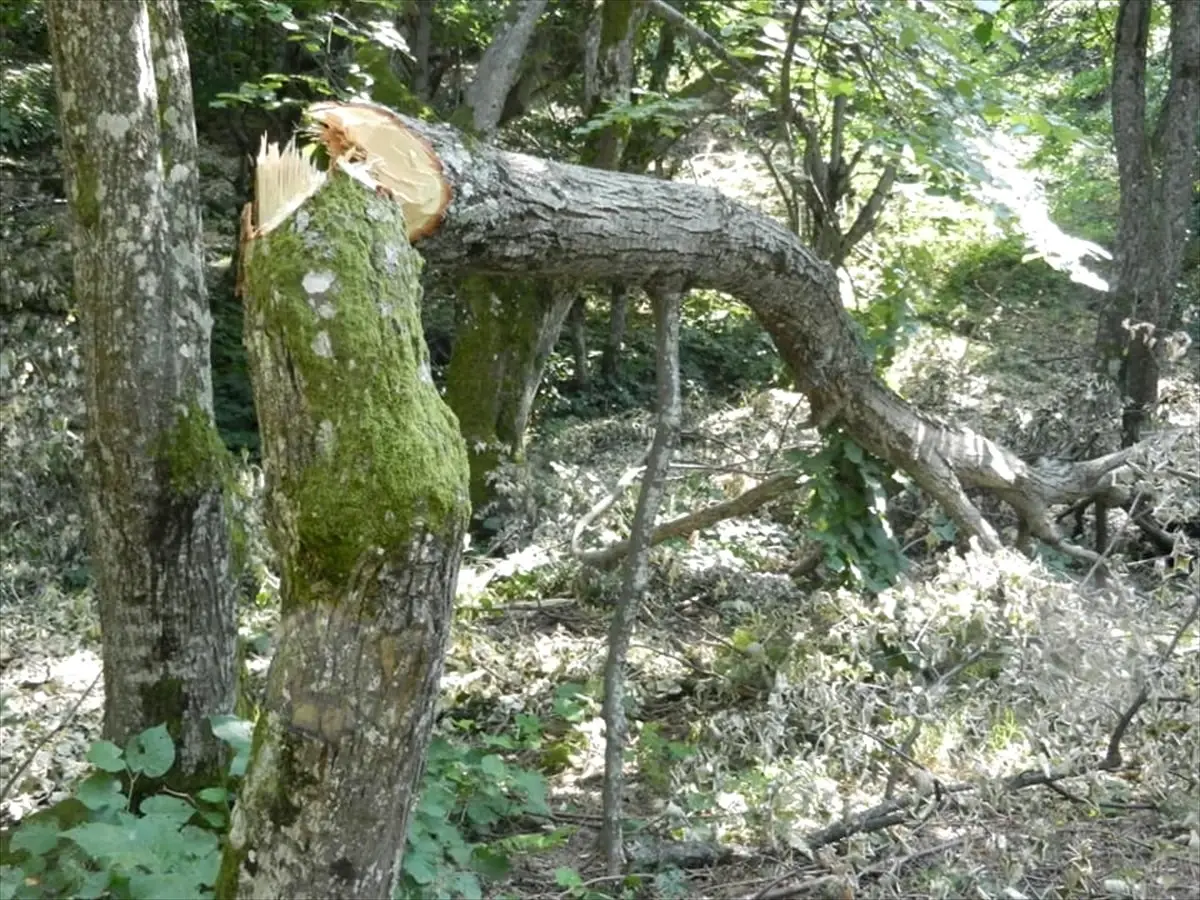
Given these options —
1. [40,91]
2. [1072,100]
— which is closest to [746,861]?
[40,91]

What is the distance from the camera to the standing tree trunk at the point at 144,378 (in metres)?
3.60

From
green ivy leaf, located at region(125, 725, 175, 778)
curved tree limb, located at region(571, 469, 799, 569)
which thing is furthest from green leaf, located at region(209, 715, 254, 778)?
curved tree limb, located at region(571, 469, 799, 569)

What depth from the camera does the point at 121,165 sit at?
361 cm

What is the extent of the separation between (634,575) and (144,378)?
1895 mm

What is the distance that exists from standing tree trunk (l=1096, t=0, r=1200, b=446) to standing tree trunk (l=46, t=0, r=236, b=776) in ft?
22.0

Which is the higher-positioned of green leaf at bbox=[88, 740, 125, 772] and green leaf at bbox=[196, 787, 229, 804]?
green leaf at bbox=[88, 740, 125, 772]

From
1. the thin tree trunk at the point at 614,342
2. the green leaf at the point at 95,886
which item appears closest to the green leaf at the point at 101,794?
the green leaf at the point at 95,886

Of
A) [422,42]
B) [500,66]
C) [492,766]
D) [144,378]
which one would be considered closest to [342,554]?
[492,766]

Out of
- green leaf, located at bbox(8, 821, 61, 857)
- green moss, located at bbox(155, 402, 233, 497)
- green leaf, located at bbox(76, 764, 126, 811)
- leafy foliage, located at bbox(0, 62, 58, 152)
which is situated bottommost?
green leaf, located at bbox(8, 821, 61, 857)

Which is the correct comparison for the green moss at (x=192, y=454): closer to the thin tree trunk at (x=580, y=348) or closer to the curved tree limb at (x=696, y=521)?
the curved tree limb at (x=696, y=521)

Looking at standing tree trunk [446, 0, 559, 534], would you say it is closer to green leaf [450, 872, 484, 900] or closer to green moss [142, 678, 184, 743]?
green moss [142, 678, 184, 743]

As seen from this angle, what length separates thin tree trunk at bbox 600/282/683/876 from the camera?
4.07 metres

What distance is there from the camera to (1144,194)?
27.7 feet

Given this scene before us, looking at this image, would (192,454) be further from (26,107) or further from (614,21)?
(26,107)
